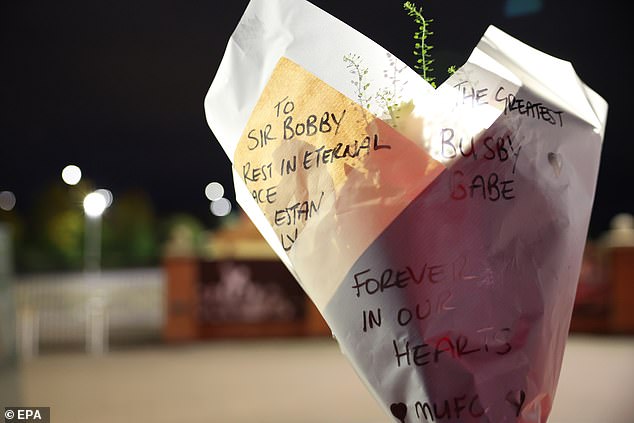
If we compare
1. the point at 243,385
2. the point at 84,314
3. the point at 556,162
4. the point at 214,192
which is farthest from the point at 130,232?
the point at 556,162

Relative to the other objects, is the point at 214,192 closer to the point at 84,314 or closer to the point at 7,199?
the point at 7,199

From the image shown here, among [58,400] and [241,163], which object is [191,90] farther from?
[241,163]

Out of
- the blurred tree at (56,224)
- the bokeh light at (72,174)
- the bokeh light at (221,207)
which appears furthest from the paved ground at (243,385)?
the bokeh light at (221,207)

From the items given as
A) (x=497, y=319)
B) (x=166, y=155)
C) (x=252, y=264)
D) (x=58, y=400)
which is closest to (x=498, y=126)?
(x=497, y=319)

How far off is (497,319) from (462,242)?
15 centimetres

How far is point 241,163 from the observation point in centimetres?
131

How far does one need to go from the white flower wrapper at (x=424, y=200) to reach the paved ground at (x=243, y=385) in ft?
8.97

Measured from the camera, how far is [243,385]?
17.0 feet

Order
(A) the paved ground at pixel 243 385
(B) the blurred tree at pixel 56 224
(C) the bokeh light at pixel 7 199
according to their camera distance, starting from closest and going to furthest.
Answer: (A) the paved ground at pixel 243 385, (B) the blurred tree at pixel 56 224, (C) the bokeh light at pixel 7 199

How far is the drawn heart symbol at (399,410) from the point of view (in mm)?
1197

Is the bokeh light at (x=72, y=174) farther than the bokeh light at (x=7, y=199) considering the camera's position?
No

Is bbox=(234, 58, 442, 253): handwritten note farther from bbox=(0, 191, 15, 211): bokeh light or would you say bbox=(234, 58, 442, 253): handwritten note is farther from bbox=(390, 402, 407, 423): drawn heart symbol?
bbox=(0, 191, 15, 211): bokeh light

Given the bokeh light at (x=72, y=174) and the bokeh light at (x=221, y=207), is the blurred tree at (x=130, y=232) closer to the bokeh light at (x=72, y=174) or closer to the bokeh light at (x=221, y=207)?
the bokeh light at (x=72, y=174)

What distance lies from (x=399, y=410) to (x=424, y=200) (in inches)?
14.9
